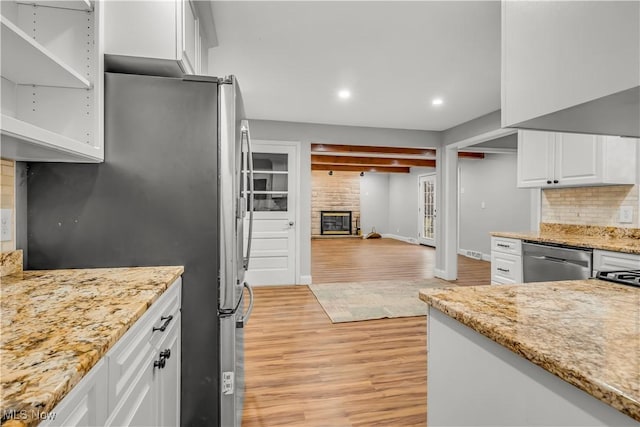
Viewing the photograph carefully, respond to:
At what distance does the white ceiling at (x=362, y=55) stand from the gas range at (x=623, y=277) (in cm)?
166

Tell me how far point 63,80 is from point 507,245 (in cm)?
343

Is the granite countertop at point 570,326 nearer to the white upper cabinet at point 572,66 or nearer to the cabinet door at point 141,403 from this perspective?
the white upper cabinet at point 572,66

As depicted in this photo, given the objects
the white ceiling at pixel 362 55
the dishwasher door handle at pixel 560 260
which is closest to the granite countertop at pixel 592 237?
the dishwasher door handle at pixel 560 260

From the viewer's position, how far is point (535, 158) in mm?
3131

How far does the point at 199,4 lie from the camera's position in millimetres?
1989

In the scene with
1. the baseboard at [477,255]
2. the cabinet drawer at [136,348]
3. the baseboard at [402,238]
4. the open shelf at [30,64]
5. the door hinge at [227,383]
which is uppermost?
the open shelf at [30,64]

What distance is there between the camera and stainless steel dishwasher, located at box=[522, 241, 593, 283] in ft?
7.73

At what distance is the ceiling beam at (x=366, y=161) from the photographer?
24.3 feet

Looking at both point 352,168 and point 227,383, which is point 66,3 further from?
point 352,168

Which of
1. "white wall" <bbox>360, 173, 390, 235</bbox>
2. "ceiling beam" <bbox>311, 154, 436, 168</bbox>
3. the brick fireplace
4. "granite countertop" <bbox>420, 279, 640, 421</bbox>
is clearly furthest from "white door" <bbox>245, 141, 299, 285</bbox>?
"white wall" <bbox>360, 173, 390, 235</bbox>

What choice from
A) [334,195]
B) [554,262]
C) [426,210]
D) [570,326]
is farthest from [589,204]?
→ [334,195]

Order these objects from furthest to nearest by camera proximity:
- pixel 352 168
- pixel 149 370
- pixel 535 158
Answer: pixel 352 168 → pixel 535 158 → pixel 149 370

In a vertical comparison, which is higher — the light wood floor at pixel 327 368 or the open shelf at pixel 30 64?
the open shelf at pixel 30 64

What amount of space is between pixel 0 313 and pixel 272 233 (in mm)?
3812
